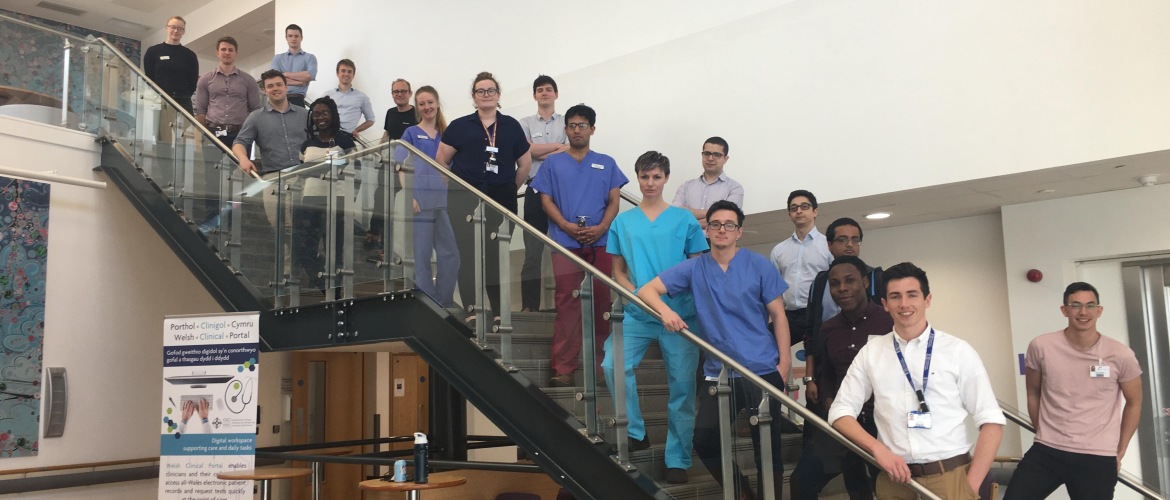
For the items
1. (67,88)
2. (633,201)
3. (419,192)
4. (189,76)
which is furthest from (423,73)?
(419,192)

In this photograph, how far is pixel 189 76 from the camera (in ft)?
27.6

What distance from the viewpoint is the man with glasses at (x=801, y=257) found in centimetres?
537

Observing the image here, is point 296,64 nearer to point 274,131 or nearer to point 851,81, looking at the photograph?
point 274,131

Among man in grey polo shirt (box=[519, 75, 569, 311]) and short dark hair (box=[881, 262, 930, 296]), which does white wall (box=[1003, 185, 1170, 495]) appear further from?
short dark hair (box=[881, 262, 930, 296])

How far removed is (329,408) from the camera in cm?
1086

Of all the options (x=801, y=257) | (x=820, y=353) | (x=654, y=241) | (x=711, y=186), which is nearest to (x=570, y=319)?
(x=654, y=241)

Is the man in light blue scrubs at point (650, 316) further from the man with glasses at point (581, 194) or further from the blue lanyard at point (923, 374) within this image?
the blue lanyard at point (923, 374)

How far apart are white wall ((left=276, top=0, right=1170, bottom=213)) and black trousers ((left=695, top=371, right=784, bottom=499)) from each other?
3.31m

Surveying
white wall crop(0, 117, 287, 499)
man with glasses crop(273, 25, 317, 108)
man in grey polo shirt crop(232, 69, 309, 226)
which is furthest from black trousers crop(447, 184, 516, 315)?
man with glasses crop(273, 25, 317, 108)

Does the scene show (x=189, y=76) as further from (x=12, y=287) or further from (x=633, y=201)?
(x=633, y=201)

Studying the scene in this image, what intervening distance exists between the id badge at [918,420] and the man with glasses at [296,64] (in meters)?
8.50

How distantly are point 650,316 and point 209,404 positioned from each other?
3.47 metres

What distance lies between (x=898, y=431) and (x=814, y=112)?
13.7 feet

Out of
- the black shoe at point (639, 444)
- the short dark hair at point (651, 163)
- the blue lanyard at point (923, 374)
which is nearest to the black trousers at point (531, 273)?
the short dark hair at point (651, 163)
